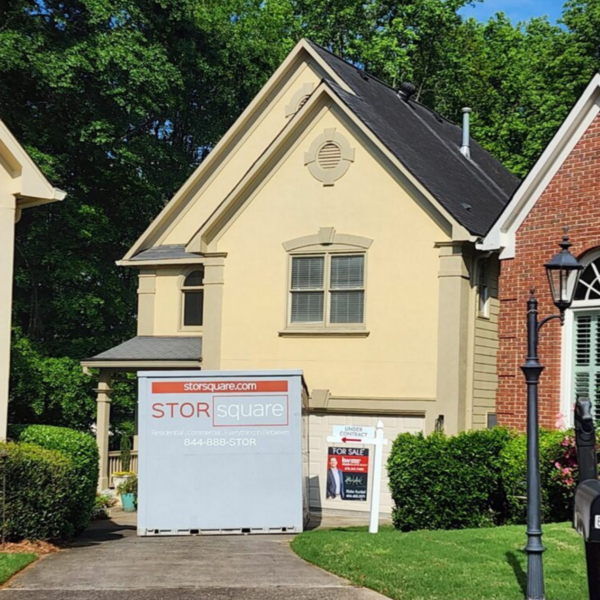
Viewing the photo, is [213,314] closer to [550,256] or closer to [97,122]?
[550,256]

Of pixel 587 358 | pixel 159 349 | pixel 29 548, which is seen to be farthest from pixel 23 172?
pixel 587 358

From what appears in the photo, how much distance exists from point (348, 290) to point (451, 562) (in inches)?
367

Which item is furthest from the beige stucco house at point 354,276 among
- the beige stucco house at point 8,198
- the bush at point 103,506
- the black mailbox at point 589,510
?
the black mailbox at point 589,510

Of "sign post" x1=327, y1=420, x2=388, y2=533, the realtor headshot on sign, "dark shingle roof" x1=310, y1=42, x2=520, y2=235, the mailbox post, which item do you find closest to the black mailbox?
the mailbox post

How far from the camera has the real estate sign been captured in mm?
16516

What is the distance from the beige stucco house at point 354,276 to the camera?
65.2 feet

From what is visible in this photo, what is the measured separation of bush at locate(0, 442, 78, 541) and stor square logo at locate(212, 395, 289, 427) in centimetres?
287

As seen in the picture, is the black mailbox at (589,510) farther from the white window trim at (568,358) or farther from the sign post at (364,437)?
the white window trim at (568,358)

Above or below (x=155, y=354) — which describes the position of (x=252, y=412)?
below

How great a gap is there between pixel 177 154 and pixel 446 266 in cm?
1877

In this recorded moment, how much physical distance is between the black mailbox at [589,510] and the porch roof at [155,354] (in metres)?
14.8

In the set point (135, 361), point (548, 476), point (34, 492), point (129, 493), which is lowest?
point (129, 493)

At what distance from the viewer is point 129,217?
3525 centimetres

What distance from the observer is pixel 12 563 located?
1236 centimetres
